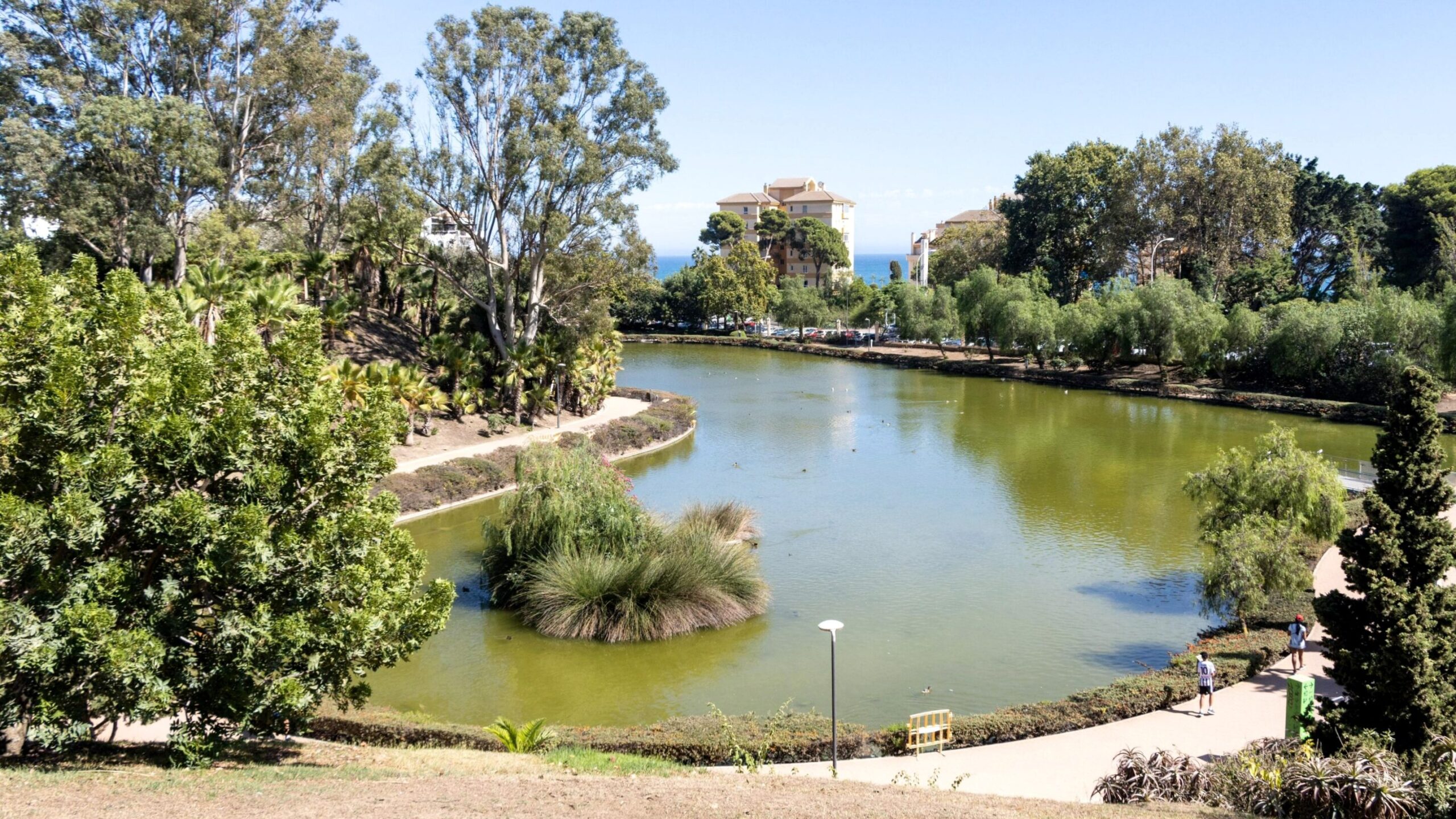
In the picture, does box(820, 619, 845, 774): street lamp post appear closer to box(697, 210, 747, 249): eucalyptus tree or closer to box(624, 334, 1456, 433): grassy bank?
box(624, 334, 1456, 433): grassy bank

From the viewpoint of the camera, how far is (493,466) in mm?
32844

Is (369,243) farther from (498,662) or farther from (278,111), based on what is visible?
(498,662)

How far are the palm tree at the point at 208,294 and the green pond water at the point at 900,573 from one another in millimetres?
7919

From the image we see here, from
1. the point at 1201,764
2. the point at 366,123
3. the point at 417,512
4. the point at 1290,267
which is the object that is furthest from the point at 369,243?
the point at 1290,267

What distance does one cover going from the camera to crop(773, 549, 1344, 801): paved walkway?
530 inches

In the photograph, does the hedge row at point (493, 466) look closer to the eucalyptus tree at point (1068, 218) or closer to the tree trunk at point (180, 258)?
the tree trunk at point (180, 258)

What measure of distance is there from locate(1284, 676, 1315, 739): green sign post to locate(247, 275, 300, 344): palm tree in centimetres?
2273

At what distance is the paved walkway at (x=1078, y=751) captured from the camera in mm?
13461

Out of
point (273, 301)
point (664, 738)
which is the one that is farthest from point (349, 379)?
point (664, 738)

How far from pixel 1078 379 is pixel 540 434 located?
3672 centimetres

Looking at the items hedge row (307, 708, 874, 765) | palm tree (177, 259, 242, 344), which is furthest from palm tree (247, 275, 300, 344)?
hedge row (307, 708, 874, 765)

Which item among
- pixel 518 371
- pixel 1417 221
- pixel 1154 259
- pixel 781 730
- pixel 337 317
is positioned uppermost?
pixel 1417 221

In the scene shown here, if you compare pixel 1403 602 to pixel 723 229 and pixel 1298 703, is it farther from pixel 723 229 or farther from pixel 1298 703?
pixel 723 229

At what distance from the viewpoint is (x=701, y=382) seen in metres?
62.4
